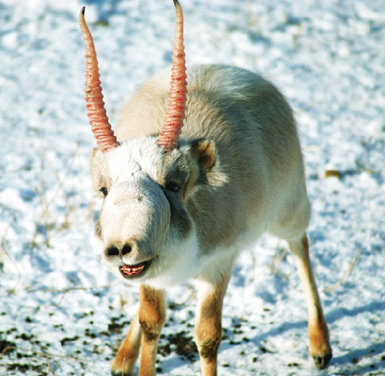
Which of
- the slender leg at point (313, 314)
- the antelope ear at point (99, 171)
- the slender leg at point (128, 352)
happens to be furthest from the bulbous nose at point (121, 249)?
the slender leg at point (313, 314)

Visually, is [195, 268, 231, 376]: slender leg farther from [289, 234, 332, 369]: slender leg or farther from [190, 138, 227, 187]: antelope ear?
[289, 234, 332, 369]: slender leg

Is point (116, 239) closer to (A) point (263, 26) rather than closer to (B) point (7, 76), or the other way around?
(B) point (7, 76)

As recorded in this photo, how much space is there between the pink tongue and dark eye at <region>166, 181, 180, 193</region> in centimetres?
48

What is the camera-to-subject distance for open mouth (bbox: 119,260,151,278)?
3113 millimetres

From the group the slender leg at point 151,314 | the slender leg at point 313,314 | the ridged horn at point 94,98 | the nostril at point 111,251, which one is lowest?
the slender leg at point 313,314

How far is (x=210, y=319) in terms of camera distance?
4.09 meters

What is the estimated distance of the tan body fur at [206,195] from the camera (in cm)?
307

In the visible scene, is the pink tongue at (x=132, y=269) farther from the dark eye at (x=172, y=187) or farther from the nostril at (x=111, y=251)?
the dark eye at (x=172, y=187)

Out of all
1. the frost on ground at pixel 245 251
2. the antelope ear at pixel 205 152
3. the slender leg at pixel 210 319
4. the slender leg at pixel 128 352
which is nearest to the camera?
the antelope ear at pixel 205 152

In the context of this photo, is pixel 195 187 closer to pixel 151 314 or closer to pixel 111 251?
pixel 111 251

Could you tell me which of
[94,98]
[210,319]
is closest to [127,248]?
[94,98]

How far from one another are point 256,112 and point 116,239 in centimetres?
223

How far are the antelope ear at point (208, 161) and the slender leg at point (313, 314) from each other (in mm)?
1859

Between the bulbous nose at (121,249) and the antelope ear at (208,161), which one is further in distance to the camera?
the antelope ear at (208,161)
